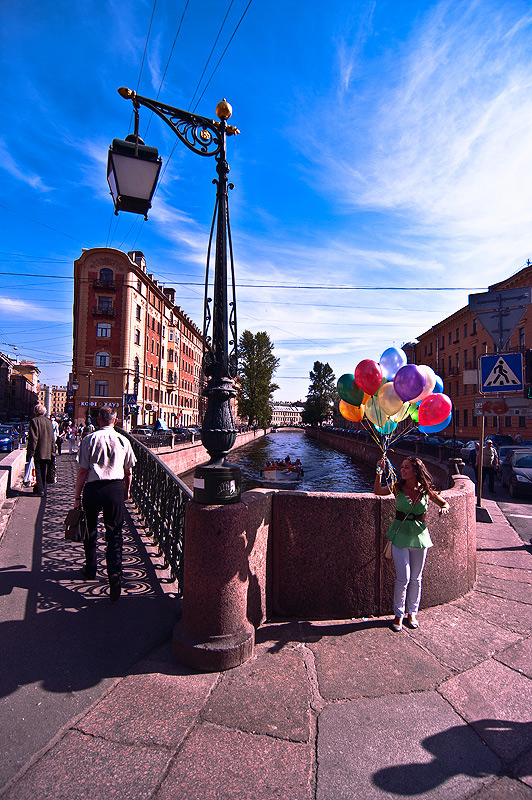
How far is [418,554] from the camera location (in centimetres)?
397

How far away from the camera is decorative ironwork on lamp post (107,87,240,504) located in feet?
11.4

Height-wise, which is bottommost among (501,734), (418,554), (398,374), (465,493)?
(501,734)

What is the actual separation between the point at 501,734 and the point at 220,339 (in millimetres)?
3268

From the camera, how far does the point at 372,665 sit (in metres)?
3.32

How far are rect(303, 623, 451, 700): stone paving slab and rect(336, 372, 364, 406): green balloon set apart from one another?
8.53 feet

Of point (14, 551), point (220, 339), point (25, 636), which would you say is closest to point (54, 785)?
point (25, 636)

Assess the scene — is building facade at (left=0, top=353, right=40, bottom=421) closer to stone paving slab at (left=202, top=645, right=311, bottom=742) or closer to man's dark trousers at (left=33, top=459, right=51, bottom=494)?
man's dark trousers at (left=33, top=459, right=51, bottom=494)

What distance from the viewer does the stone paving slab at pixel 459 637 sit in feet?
11.5

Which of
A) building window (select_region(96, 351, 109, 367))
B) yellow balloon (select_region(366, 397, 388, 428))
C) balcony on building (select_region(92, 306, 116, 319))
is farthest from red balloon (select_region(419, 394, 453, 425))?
balcony on building (select_region(92, 306, 116, 319))

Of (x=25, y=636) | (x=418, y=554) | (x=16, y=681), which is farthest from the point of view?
(x=418, y=554)

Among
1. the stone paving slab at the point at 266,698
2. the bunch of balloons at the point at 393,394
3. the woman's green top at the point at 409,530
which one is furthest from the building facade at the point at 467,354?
the stone paving slab at the point at 266,698

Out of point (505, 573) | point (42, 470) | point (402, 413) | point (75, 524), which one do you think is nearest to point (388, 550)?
point (402, 413)

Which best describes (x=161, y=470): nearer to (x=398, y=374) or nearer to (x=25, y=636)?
(x=25, y=636)

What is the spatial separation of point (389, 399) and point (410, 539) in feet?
5.72
